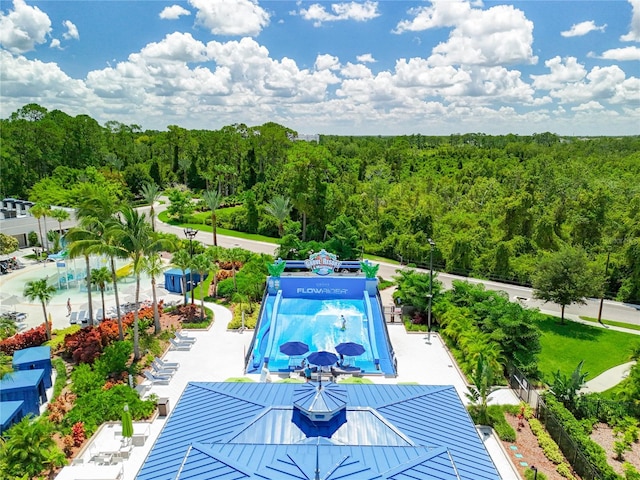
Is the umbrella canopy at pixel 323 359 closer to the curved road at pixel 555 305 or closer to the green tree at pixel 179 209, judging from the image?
the curved road at pixel 555 305

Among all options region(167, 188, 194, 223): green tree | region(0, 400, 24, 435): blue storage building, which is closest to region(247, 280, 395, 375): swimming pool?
region(0, 400, 24, 435): blue storage building

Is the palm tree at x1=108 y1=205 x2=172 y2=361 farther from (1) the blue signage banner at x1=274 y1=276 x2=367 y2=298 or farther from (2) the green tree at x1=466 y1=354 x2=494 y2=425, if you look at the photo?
(2) the green tree at x1=466 y1=354 x2=494 y2=425

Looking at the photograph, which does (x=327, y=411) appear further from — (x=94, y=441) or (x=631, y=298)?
(x=631, y=298)

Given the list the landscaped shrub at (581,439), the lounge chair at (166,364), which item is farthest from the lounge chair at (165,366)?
the landscaped shrub at (581,439)

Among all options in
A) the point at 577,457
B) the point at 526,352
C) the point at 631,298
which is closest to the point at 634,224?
the point at 631,298

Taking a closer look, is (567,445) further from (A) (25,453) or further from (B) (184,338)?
(B) (184,338)
